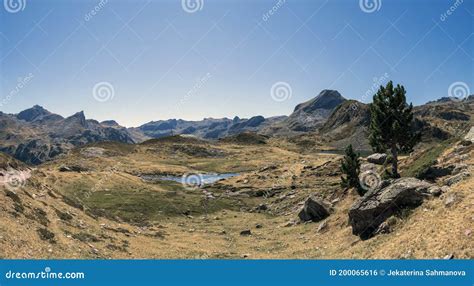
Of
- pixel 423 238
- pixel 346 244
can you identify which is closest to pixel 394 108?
pixel 346 244

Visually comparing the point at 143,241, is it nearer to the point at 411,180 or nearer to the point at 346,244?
the point at 346,244

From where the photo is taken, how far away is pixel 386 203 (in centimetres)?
3616

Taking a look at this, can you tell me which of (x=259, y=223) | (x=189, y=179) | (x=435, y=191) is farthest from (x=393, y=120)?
(x=189, y=179)

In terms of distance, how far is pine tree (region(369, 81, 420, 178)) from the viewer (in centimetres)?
5531

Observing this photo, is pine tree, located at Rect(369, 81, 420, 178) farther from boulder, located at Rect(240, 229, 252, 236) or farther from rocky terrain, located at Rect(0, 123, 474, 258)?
boulder, located at Rect(240, 229, 252, 236)

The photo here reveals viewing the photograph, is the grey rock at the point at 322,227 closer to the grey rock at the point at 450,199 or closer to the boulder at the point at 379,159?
the grey rock at the point at 450,199

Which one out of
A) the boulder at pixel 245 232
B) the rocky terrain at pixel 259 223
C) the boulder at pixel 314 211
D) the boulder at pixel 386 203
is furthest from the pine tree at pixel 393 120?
the boulder at pixel 245 232

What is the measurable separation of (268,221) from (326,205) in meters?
13.4

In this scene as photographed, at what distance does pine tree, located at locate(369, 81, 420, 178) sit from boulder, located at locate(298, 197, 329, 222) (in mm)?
12295

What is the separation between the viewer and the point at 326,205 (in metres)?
55.1

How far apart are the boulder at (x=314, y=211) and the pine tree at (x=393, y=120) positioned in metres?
12.3

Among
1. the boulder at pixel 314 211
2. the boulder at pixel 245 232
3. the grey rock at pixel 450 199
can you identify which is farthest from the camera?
the boulder at pixel 245 232

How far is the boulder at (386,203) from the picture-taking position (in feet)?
117

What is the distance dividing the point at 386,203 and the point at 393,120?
76.3 ft
